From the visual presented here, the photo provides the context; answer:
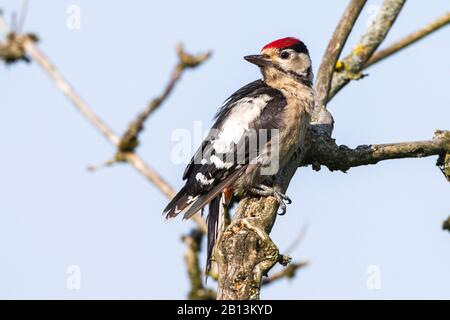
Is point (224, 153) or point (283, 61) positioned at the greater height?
point (283, 61)

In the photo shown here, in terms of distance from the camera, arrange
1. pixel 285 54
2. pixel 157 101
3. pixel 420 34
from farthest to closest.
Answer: pixel 285 54
pixel 420 34
pixel 157 101

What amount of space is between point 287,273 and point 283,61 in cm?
212

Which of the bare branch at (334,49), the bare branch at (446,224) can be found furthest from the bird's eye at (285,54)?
the bare branch at (446,224)

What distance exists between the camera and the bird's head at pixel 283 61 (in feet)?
20.3

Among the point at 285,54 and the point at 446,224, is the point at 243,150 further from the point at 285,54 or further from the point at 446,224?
the point at 446,224

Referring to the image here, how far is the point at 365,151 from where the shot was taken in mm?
5355

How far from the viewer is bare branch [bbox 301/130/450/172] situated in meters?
5.33

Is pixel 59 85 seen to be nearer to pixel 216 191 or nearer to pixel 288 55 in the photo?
pixel 216 191

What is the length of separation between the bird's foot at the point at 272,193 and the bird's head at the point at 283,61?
3.94 feet

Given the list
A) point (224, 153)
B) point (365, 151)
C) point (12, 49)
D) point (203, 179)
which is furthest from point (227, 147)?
point (12, 49)

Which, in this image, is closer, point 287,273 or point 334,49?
point 287,273

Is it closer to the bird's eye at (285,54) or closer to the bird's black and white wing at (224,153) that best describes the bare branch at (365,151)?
the bird's black and white wing at (224,153)

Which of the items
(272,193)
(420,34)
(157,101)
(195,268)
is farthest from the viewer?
(420,34)
